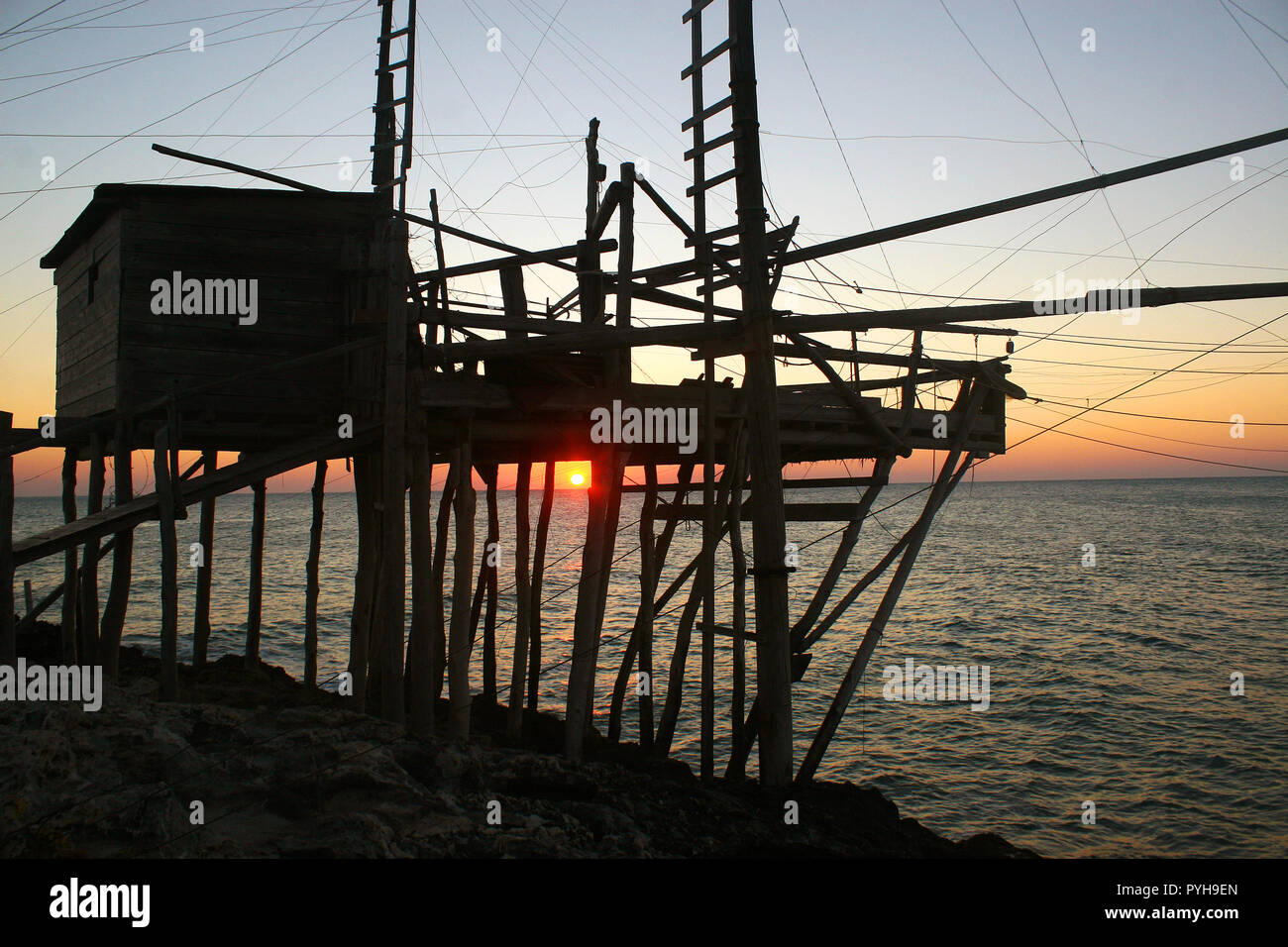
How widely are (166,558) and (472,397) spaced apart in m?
3.96

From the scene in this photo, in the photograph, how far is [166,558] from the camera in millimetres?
9648

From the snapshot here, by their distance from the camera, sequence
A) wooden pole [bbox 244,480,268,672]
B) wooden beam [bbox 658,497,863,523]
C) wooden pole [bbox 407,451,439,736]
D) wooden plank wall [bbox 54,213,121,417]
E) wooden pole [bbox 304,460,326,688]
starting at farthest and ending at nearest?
wooden pole [bbox 244,480,268,672]
wooden pole [bbox 304,460,326,688]
wooden plank wall [bbox 54,213,121,417]
wooden beam [bbox 658,497,863,523]
wooden pole [bbox 407,451,439,736]

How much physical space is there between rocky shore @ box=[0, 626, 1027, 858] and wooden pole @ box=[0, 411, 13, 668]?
92cm

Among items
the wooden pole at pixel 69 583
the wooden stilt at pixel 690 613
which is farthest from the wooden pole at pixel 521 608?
the wooden pole at pixel 69 583

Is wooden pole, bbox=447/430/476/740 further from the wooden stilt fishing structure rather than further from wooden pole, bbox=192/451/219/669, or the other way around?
wooden pole, bbox=192/451/219/669

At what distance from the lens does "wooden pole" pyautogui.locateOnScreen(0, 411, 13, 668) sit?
25.3 feet

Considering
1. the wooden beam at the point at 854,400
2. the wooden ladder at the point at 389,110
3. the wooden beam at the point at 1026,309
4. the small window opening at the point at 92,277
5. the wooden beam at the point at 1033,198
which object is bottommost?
the wooden beam at the point at 854,400

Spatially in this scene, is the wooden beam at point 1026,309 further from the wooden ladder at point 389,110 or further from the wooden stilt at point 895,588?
the wooden ladder at point 389,110

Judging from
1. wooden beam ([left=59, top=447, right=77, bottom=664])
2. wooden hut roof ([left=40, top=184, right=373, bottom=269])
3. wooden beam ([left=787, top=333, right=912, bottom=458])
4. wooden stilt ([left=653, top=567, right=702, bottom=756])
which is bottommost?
wooden stilt ([left=653, top=567, right=702, bottom=756])

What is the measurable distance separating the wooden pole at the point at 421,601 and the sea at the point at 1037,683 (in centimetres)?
329

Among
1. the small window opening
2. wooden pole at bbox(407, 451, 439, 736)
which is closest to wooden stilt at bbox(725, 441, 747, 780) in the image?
wooden pole at bbox(407, 451, 439, 736)

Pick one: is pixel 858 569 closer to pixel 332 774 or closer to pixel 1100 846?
pixel 1100 846

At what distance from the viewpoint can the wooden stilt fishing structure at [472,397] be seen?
28.1ft

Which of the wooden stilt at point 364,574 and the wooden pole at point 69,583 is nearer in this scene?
the wooden stilt at point 364,574
